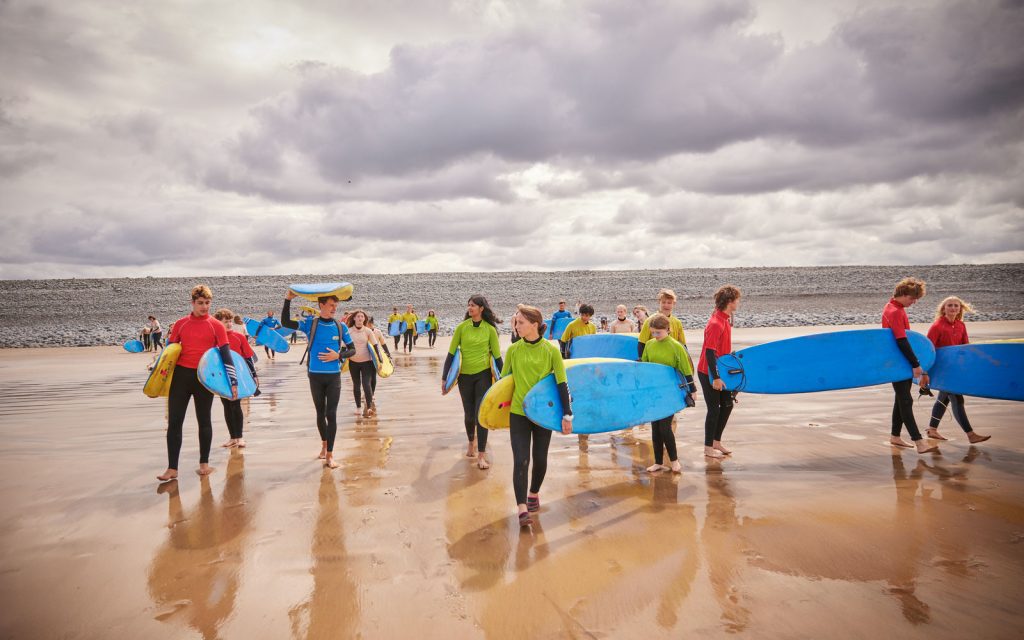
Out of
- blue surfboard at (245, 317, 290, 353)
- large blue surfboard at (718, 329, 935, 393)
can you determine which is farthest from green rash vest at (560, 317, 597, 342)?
blue surfboard at (245, 317, 290, 353)

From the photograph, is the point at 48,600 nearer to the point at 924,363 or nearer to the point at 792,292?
the point at 924,363

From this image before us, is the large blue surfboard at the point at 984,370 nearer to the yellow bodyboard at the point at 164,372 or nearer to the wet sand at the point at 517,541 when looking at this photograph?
the wet sand at the point at 517,541

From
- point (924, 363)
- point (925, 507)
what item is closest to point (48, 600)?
point (925, 507)

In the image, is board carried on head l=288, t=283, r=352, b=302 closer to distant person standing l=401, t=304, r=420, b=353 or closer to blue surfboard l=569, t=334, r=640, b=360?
blue surfboard l=569, t=334, r=640, b=360

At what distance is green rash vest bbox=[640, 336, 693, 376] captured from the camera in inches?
219

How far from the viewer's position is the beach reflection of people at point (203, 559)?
3.03m

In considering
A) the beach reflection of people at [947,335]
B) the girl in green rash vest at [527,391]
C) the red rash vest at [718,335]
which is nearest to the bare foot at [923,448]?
the beach reflection of people at [947,335]

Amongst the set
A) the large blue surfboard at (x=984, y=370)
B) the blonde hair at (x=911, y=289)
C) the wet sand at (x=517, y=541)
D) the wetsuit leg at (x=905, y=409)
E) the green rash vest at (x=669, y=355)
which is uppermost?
the blonde hair at (x=911, y=289)

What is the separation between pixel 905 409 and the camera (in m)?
5.65

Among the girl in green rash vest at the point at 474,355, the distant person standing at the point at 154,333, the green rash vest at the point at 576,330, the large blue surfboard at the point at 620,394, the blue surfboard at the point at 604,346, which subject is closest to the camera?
the large blue surfboard at the point at 620,394

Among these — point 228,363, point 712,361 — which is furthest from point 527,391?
point 228,363

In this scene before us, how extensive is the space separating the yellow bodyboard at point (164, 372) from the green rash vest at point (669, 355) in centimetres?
469

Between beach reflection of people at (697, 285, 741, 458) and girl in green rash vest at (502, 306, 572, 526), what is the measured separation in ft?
6.41

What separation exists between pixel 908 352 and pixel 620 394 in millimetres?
3069
